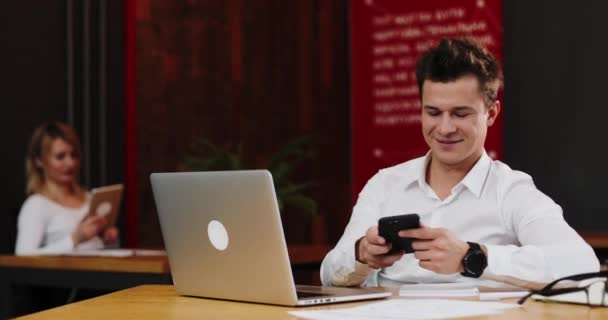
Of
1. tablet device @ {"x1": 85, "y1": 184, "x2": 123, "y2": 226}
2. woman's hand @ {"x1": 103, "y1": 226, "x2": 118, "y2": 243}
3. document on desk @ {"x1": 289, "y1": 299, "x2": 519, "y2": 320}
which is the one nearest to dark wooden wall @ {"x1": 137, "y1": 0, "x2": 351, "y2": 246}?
woman's hand @ {"x1": 103, "y1": 226, "x2": 118, "y2": 243}

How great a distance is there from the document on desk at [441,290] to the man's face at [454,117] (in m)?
0.39

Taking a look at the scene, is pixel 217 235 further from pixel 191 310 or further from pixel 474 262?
pixel 474 262

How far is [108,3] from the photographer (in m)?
5.89

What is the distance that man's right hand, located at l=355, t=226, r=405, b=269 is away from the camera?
2256 millimetres

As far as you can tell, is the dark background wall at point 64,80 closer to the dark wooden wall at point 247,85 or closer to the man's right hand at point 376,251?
the dark wooden wall at point 247,85

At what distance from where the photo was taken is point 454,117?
8.80 ft

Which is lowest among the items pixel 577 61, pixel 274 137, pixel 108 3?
pixel 274 137

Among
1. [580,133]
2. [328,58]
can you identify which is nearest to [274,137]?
[328,58]

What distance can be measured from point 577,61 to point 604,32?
0.71ft

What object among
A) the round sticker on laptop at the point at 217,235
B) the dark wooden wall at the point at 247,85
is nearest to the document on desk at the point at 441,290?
the round sticker on laptop at the point at 217,235

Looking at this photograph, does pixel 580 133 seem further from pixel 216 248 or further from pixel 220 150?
pixel 216 248

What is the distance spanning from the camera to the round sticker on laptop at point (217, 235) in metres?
2.13

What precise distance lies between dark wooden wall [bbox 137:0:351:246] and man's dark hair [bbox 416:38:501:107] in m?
3.53

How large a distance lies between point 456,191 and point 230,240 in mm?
876
